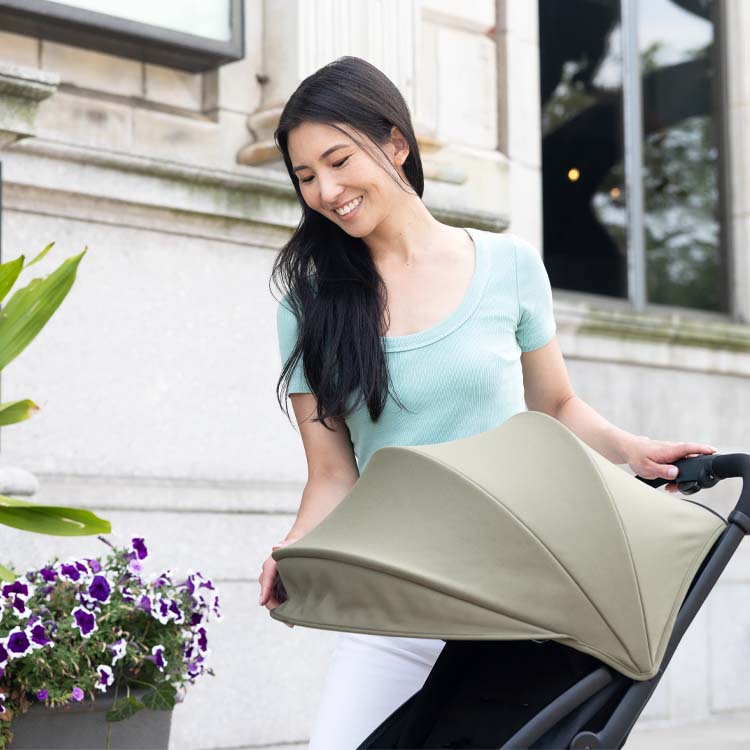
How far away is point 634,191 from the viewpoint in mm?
8430

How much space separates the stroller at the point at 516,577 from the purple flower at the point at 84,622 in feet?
4.64

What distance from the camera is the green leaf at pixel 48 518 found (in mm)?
3666

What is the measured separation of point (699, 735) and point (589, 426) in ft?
14.5

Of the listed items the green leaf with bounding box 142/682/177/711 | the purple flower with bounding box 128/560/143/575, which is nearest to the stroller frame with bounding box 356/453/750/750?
the green leaf with bounding box 142/682/177/711

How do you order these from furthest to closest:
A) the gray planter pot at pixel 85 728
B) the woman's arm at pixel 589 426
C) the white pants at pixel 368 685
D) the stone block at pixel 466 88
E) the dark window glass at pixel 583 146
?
the dark window glass at pixel 583 146, the stone block at pixel 466 88, the gray planter pot at pixel 85 728, the woman's arm at pixel 589 426, the white pants at pixel 368 685

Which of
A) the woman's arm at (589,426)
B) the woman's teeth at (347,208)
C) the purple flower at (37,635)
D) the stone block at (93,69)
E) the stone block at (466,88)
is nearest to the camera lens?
the woman's arm at (589,426)

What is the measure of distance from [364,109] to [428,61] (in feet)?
13.3

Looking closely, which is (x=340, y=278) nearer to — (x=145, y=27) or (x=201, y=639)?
(x=201, y=639)

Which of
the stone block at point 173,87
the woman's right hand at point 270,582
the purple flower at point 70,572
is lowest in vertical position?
the purple flower at point 70,572

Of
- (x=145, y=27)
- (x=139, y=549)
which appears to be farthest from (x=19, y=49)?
(x=139, y=549)

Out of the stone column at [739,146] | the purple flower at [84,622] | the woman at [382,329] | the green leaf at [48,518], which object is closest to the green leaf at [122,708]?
the purple flower at [84,622]

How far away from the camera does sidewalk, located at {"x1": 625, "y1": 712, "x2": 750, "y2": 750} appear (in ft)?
21.6

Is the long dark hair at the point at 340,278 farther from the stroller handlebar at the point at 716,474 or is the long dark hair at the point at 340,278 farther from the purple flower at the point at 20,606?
the purple flower at the point at 20,606

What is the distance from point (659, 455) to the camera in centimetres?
276
